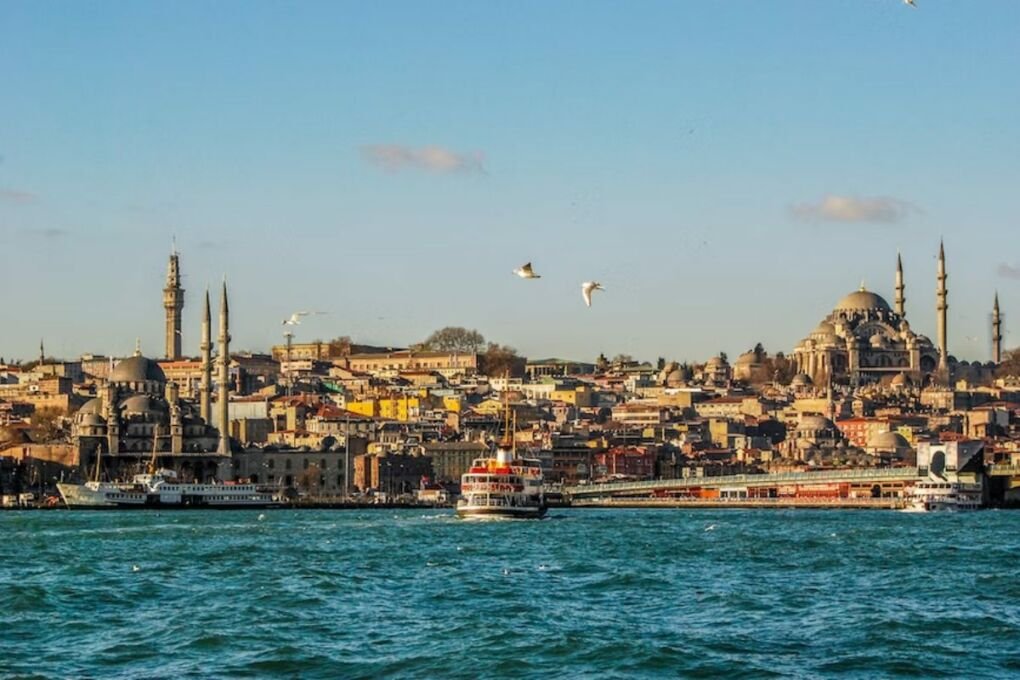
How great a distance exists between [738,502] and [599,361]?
287 ft

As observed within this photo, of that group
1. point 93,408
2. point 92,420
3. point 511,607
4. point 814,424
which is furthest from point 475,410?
point 511,607

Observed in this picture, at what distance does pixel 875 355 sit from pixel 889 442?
36327 mm

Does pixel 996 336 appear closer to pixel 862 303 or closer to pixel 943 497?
pixel 862 303

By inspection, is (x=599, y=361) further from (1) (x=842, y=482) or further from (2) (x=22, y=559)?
(2) (x=22, y=559)

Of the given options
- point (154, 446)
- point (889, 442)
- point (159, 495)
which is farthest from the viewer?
point (889, 442)

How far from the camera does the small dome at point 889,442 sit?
115m

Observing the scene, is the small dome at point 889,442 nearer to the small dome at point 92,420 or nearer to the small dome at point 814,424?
the small dome at point 814,424

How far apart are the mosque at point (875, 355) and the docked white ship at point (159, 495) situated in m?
66.9

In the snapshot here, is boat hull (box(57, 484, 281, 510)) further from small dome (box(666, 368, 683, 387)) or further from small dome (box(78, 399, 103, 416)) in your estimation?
small dome (box(666, 368, 683, 387))

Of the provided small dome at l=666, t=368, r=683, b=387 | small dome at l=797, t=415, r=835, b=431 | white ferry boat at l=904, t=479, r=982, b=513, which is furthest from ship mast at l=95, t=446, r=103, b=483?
small dome at l=666, t=368, r=683, b=387

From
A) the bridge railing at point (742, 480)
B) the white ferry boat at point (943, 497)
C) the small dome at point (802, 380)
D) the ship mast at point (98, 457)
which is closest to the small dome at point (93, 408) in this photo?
the ship mast at point (98, 457)

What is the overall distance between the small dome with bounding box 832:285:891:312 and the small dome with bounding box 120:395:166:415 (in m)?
63.6

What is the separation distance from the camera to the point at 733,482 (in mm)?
92250

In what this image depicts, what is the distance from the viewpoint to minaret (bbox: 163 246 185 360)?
140 metres
